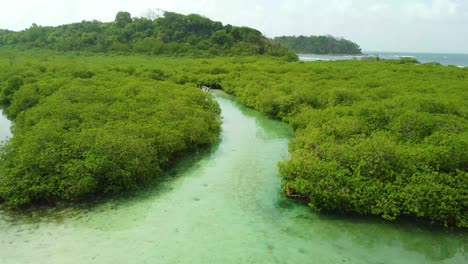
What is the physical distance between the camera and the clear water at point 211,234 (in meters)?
8.30

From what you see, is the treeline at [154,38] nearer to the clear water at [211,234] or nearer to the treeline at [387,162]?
the treeline at [387,162]

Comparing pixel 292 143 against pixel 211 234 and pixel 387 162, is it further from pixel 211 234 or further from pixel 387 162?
pixel 211 234

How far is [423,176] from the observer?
32.2 feet

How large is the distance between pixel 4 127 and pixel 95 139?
11.4 m

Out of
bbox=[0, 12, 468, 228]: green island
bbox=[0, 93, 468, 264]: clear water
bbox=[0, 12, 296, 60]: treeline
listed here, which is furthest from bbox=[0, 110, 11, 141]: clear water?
bbox=[0, 12, 296, 60]: treeline

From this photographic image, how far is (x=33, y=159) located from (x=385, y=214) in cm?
1024

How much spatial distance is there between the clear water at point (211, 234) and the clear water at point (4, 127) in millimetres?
9724

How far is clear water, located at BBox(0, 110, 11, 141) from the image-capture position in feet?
58.9

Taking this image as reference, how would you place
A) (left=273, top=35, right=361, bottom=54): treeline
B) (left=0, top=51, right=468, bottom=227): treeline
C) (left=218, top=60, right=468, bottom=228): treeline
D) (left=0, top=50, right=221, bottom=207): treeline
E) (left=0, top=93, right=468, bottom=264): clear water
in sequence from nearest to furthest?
(left=0, top=93, right=468, bottom=264): clear water, (left=218, top=60, right=468, bottom=228): treeline, (left=0, top=51, right=468, bottom=227): treeline, (left=0, top=50, right=221, bottom=207): treeline, (left=273, top=35, right=361, bottom=54): treeline

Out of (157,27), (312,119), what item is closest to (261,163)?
(312,119)

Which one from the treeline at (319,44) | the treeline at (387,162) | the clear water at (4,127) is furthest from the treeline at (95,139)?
the treeline at (319,44)

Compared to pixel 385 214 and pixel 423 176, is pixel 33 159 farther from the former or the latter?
pixel 423 176

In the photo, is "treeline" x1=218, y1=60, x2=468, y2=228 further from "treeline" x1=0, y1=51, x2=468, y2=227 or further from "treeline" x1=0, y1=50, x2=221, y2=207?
"treeline" x1=0, y1=50, x2=221, y2=207

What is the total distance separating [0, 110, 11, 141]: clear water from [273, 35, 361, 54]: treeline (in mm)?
129320
